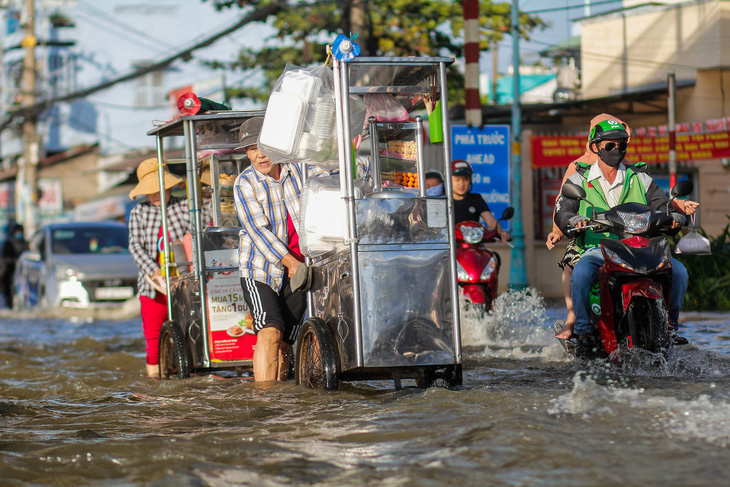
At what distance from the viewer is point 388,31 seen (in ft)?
79.5

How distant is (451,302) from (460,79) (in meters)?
18.5

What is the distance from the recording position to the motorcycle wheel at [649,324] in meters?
6.16

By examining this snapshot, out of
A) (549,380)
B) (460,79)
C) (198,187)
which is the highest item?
(460,79)

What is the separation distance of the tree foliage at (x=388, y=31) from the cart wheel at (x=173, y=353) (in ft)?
43.4

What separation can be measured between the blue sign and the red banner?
2826 millimetres

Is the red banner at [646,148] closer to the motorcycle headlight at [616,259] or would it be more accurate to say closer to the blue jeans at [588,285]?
the blue jeans at [588,285]

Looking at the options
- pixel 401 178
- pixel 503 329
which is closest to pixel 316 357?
pixel 401 178

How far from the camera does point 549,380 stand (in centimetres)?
660

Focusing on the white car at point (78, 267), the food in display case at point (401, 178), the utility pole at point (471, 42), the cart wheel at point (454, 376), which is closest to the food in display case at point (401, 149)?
the food in display case at point (401, 178)

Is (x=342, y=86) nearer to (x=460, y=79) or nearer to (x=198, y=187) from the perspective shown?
(x=198, y=187)

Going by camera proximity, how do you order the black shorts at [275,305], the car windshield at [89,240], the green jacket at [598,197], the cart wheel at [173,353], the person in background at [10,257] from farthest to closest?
the person in background at [10,257], the car windshield at [89,240], the cart wheel at [173,353], the green jacket at [598,197], the black shorts at [275,305]

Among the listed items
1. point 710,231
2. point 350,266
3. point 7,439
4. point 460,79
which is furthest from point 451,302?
point 460,79

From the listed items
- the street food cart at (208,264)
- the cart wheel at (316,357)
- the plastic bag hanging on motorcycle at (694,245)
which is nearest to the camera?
the cart wheel at (316,357)

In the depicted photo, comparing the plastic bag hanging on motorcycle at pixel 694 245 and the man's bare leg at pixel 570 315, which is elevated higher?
the plastic bag hanging on motorcycle at pixel 694 245
